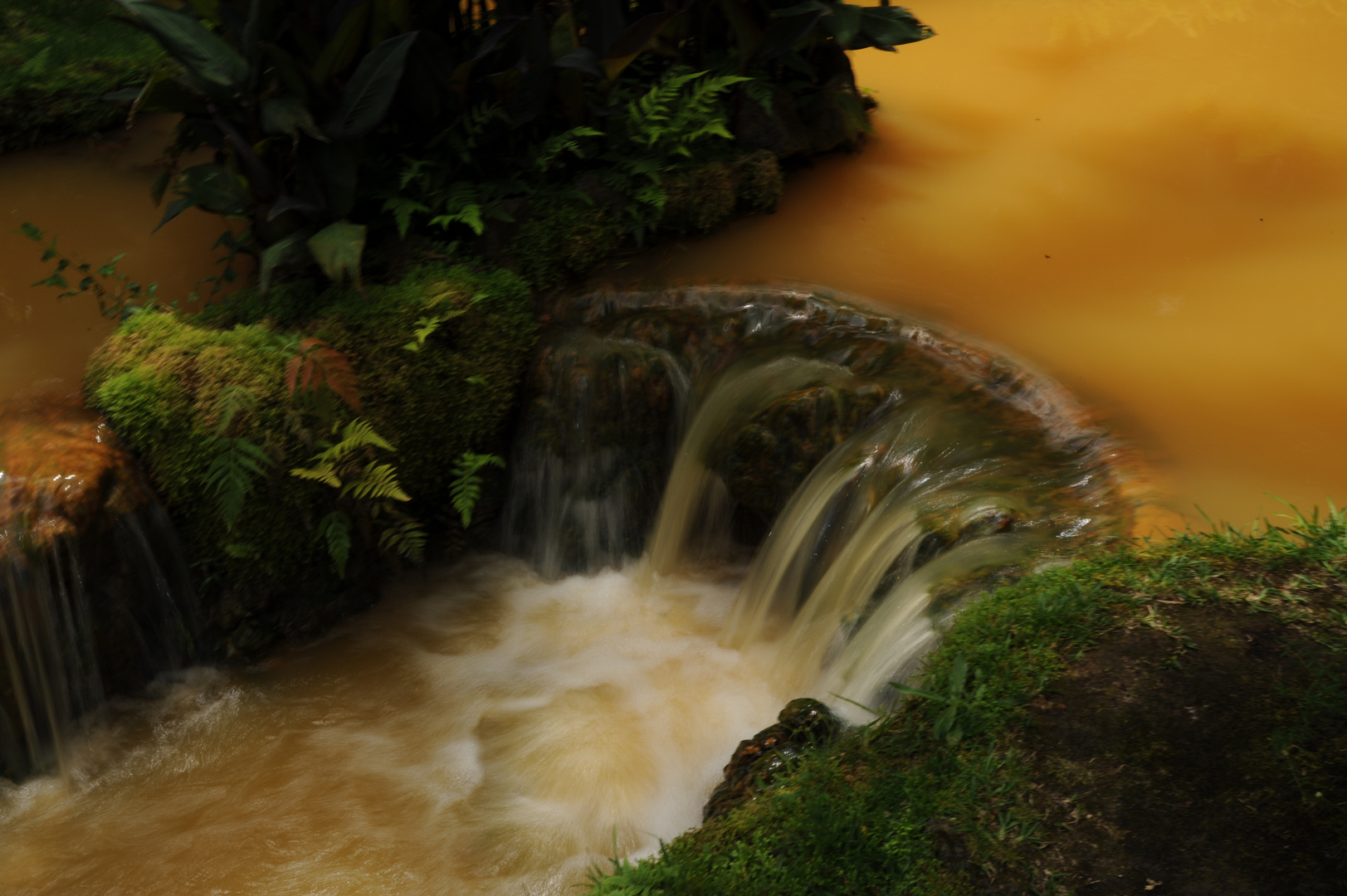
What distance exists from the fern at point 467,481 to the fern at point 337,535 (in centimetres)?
57

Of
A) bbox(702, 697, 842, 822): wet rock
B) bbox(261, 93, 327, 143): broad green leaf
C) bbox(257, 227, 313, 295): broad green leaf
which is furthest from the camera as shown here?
bbox(257, 227, 313, 295): broad green leaf

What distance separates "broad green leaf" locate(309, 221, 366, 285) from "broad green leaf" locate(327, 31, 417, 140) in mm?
480

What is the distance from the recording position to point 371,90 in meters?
5.19

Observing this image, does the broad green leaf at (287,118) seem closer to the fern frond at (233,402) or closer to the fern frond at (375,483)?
the fern frond at (233,402)

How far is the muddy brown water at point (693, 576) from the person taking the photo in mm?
4309

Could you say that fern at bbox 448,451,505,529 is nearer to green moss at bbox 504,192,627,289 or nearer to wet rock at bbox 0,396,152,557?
green moss at bbox 504,192,627,289

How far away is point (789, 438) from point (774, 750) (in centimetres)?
182

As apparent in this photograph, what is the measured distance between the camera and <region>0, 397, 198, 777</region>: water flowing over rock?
14.5 ft

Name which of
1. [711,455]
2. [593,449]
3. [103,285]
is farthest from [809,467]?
[103,285]

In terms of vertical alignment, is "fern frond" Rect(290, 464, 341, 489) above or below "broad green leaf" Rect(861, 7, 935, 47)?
below

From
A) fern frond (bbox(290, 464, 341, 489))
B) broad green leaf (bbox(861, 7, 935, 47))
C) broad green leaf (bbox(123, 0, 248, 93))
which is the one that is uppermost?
broad green leaf (bbox(123, 0, 248, 93))

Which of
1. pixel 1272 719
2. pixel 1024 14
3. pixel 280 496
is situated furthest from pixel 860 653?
pixel 1024 14

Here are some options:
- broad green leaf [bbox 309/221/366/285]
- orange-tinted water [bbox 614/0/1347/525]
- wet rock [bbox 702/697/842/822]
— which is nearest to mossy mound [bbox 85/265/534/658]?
broad green leaf [bbox 309/221/366/285]

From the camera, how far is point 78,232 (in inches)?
252
